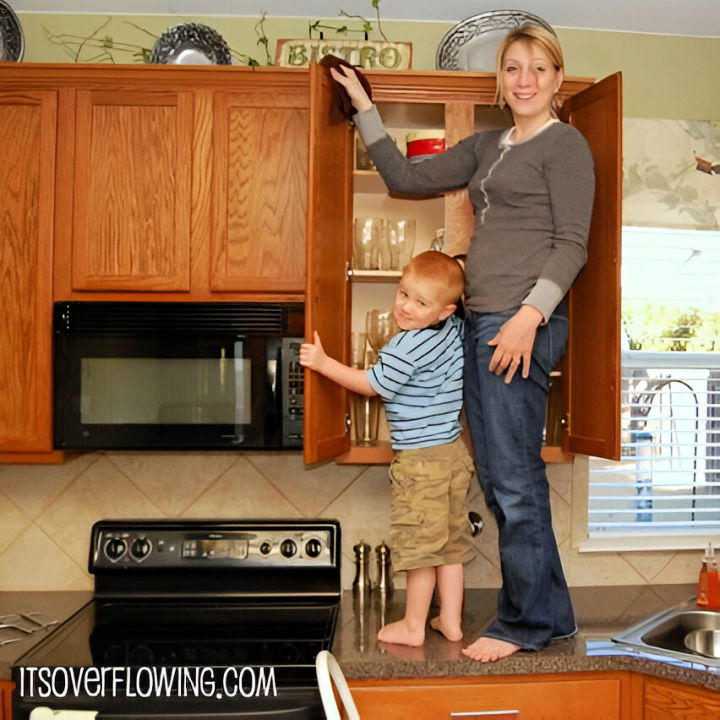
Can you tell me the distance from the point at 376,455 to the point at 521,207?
699 millimetres

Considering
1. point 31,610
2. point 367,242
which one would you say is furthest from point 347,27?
point 31,610

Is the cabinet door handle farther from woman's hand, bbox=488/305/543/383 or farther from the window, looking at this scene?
the window

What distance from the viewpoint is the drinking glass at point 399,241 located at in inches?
87.0

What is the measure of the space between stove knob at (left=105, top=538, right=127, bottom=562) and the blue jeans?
38.8 inches

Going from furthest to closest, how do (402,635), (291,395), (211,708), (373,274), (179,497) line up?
1. (179,497)
2. (373,274)
3. (291,395)
4. (402,635)
5. (211,708)

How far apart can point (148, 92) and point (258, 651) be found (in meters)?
1.36

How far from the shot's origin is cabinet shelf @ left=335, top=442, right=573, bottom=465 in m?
2.15

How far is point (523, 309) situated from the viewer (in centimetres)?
185

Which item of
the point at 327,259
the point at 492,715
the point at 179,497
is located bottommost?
the point at 492,715

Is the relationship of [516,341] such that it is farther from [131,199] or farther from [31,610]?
[31,610]

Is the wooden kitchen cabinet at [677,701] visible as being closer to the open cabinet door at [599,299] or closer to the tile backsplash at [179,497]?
the open cabinet door at [599,299]

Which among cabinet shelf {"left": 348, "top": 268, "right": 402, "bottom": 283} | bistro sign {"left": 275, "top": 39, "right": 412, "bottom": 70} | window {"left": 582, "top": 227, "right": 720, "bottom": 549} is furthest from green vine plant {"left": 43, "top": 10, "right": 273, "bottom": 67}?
window {"left": 582, "top": 227, "right": 720, "bottom": 549}

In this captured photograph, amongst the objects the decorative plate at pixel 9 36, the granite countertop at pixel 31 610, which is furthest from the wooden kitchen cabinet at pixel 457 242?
the decorative plate at pixel 9 36

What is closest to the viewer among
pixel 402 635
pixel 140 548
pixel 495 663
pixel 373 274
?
pixel 495 663
